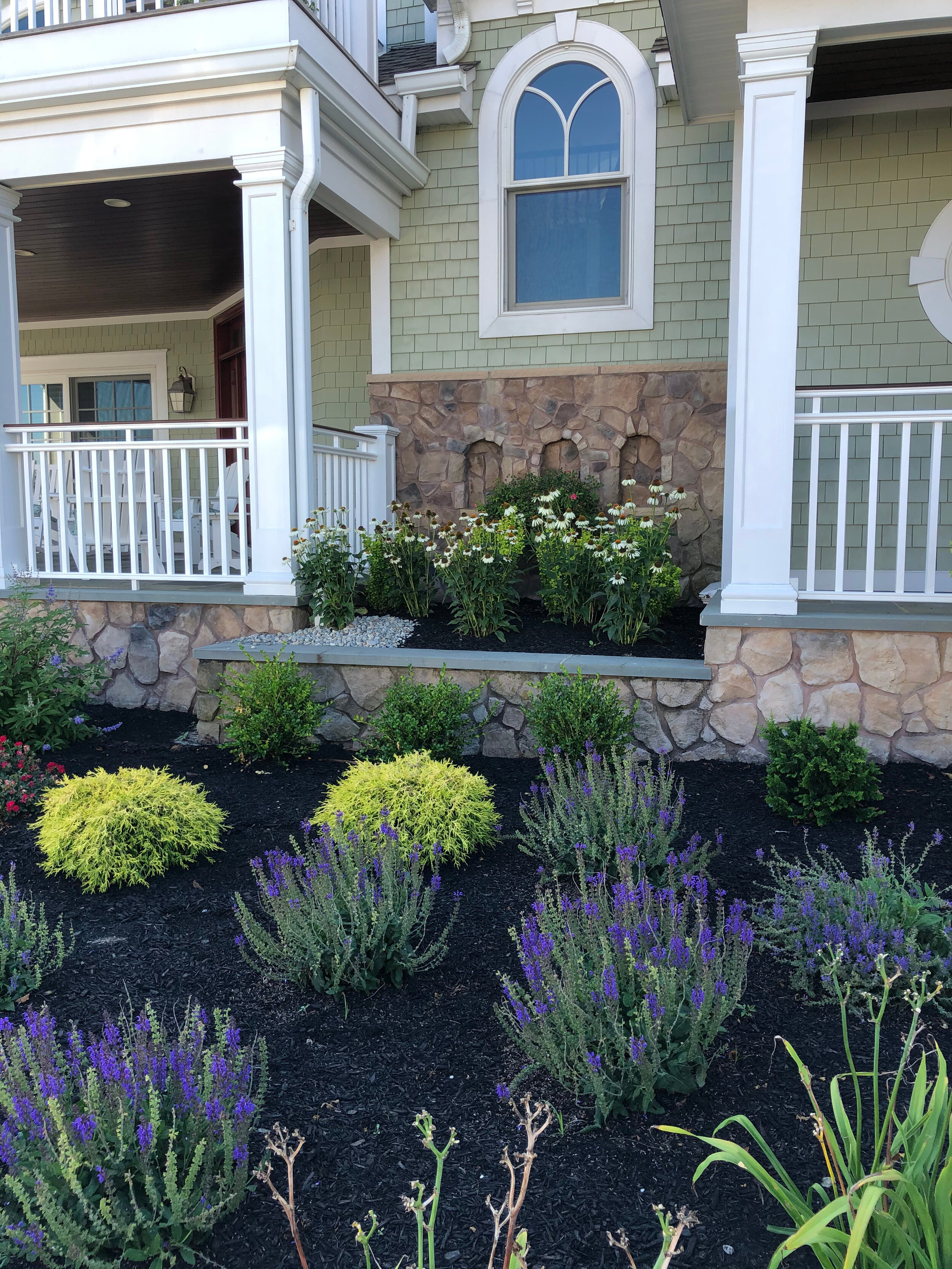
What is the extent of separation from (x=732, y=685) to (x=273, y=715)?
7.08 ft

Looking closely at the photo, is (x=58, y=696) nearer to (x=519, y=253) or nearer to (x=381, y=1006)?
(x=381, y=1006)

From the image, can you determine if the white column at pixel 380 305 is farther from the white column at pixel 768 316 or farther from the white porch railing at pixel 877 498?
the white column at pixel 768 316

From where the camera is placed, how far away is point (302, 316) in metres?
5.62

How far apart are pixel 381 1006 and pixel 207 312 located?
8554 mm

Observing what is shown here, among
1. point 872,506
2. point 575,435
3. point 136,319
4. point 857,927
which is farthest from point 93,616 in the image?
point 136,319

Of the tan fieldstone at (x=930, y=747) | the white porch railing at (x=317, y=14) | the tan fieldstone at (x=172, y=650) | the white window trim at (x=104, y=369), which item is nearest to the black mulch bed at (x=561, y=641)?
the tan fieldstone at (x=930, y=747)

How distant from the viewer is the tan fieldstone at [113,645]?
5.88 meters

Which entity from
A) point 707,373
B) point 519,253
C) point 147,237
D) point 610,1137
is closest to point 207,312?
point 147,237

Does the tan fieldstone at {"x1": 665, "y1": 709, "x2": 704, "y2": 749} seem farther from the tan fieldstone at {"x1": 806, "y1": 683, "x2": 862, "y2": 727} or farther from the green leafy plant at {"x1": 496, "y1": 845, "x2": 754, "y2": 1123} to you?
the green leafy plant at {"x1": 496, "y1": 845, "x2": 754, "y2": 1123}

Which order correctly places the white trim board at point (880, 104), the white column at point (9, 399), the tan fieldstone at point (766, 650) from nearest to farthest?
the tan fieldstone at point (766, 650) < the white trim board at point (880, 104) < the white column at point (9, 399)

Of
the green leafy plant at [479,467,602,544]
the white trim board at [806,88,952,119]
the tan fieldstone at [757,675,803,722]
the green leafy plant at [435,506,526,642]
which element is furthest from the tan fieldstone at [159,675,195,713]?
the white trim board at [806,88,952,119]

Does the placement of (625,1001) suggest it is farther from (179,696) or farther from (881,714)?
(179,696)

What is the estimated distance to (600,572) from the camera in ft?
17.7

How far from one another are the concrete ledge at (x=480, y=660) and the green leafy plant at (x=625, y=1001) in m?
2.20
